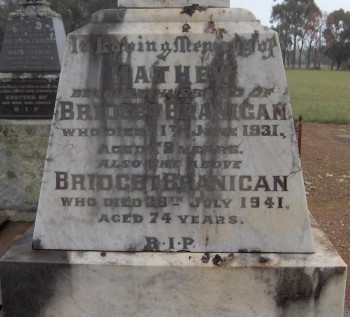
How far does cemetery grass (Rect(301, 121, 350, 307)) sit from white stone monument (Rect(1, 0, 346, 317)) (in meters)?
2.34

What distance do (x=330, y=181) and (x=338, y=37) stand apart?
79061mm

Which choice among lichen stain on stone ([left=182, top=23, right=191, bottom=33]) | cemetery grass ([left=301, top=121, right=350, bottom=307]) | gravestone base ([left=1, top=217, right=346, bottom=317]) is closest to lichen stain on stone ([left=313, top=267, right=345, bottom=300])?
gravestone base ([left=1, top=217, right=346, bottom=317])

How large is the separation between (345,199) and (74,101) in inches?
231

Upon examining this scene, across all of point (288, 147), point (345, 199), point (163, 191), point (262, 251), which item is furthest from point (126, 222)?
point (345, 199)

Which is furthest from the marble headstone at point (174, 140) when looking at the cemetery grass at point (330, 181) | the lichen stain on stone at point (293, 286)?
the cemetery grass at point (330, 181)

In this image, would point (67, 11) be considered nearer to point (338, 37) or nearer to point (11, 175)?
point (11, 175)

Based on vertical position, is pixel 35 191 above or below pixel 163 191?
below

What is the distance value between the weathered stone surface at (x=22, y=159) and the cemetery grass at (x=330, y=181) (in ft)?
10.5

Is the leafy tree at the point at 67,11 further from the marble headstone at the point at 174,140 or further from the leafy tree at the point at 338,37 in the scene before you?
the leafy tree at the point at 338,37

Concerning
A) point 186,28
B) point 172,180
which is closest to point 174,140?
point 172,180

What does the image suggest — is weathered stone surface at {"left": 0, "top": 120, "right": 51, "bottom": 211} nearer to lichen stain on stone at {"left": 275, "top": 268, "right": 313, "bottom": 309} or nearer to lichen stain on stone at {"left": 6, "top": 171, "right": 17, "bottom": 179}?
lichen stain on stone at {"left": 6, "top": 171, "right": 17, "bottom": 179}

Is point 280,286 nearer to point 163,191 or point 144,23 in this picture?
point 163,191

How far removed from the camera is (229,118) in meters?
2.24

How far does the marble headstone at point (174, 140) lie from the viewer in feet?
7.32
